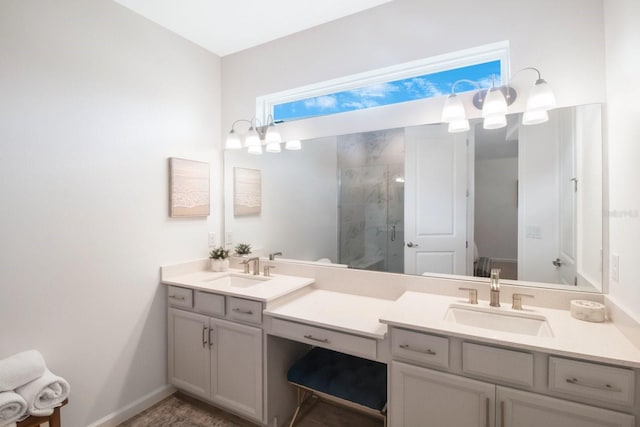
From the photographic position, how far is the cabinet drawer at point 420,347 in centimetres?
135

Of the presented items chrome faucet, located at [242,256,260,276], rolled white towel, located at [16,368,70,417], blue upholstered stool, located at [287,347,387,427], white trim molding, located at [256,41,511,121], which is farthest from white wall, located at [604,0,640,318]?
rolled white towel, located at [16,368,70,417]

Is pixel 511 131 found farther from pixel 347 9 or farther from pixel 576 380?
pixel 347 9

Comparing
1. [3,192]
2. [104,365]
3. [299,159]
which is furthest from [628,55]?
[104,365]

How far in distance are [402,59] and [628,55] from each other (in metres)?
1.13

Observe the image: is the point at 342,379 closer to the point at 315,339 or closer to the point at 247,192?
the point at 315,339

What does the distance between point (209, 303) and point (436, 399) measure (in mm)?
1492

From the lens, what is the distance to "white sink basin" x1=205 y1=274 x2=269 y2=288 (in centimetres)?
236

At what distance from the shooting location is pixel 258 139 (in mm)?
2551

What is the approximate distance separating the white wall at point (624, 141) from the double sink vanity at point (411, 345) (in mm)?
265

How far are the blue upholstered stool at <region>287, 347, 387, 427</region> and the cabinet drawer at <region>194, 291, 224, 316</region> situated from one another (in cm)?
62

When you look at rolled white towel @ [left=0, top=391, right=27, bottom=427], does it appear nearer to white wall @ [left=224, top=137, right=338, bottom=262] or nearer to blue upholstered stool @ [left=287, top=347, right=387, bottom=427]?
blue upholstered stool @ [left=287, top=347, right=387, bottom=427]

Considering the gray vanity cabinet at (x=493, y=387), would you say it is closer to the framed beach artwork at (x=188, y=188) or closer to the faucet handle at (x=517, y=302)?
the faucet handle at (x=517, y=302)

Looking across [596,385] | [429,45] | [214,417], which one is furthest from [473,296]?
[214,417]

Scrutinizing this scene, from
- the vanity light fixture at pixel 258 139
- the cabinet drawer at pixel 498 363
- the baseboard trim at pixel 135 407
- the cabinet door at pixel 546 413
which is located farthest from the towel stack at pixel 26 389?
the cabinet door at pixel 546 413
